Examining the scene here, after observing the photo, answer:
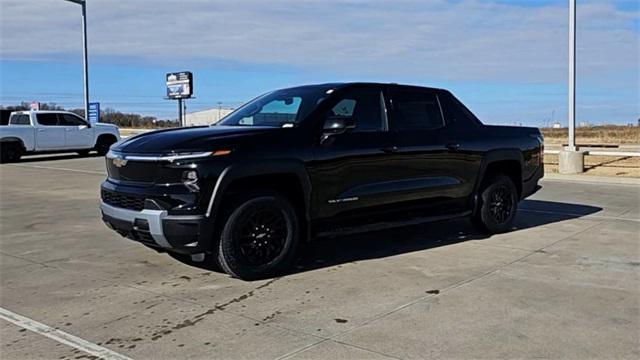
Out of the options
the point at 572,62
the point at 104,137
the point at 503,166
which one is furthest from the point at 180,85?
the point at 503,166

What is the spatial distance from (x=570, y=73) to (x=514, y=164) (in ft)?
32.2

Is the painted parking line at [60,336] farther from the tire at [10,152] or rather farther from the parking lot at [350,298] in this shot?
the tire at [10,152]

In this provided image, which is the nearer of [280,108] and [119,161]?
[119,161]

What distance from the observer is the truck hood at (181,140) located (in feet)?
18.1

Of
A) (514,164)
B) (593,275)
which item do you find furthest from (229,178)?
(514,164)

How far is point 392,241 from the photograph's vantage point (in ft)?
25.3

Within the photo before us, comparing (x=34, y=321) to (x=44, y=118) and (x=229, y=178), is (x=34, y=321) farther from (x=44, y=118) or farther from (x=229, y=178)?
(x=44, y=118)

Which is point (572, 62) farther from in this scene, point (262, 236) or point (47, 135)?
point (47, 135)

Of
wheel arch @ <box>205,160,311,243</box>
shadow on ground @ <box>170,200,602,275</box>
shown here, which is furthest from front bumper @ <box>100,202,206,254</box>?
shadow on ground @ <box>170,200,602,275</box>

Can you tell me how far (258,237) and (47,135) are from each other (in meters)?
20.5

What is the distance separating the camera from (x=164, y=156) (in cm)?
550

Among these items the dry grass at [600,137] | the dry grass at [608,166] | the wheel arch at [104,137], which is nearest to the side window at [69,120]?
the wheel arch at [104,137]

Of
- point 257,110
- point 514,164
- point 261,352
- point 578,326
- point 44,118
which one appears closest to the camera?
point 261,352

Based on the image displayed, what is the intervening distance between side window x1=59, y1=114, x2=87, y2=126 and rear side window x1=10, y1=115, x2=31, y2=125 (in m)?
1.19
